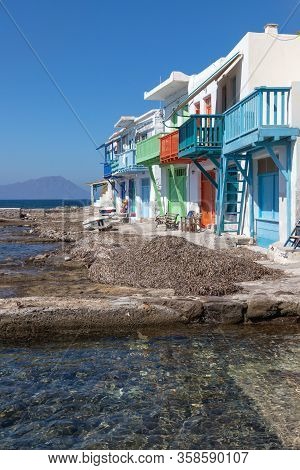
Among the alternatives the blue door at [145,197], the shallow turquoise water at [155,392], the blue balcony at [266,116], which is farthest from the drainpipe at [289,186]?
the blue door at [145,197]

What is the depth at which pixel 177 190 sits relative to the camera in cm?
2622

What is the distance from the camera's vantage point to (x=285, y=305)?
27.4 ft

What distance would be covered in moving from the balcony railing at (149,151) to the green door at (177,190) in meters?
1.16

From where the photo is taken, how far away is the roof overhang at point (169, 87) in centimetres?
2462

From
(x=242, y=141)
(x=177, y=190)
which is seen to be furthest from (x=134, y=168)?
(x=242, y=141)

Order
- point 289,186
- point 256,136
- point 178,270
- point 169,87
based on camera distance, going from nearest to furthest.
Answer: point 178,270 → point 256,136 → point 289,186 → point 169,87

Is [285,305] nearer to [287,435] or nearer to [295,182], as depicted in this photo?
[287,435]

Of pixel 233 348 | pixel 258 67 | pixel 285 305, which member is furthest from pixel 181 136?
pixel 233 348

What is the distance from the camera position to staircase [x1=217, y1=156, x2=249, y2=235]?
1684 centimetres

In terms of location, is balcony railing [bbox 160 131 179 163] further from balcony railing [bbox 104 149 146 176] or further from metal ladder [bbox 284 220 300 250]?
metal ladder [bbox 284 220 300 250]

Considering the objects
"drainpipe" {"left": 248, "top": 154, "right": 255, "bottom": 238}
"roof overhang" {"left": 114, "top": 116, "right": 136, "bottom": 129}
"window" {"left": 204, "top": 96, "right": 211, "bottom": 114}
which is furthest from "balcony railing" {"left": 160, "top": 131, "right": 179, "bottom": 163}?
"roof overhang" {"left": 114, "top": 116, "right": 136, "bottom": 129}

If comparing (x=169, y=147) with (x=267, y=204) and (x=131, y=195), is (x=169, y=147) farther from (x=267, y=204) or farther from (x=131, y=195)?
(x=131, y=195)

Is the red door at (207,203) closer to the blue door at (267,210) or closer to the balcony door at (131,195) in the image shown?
the blue door at (267,210)

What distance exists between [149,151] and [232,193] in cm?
1139
